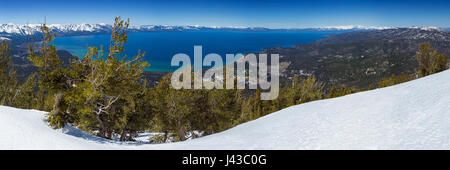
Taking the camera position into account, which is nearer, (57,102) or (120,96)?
(57,102)

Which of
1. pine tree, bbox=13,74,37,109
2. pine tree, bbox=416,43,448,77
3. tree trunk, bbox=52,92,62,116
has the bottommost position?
pine tree, bbox=13,74,37,109

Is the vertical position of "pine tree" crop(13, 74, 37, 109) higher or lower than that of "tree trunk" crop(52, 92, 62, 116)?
lower

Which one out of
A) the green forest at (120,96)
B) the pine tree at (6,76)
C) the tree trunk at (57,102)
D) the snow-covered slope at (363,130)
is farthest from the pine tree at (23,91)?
the snow-covered slope at (363,130)

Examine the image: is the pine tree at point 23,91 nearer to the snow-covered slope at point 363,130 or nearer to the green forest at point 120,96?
the green forest at point 120,96

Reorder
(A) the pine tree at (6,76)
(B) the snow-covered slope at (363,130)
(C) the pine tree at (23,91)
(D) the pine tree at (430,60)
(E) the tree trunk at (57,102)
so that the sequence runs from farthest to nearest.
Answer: (D) the pine tree at (430,60)
(C) the pine tree at (23,91)
(A) the pine tree at (6,76)
(E) the tree trunk at (57,102)
(B) the snow-covered slope at (363,130)

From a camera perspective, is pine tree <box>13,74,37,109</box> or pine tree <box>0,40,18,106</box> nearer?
pine tree <box>0,40,18,106</box>

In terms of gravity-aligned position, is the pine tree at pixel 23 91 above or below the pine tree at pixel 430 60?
below

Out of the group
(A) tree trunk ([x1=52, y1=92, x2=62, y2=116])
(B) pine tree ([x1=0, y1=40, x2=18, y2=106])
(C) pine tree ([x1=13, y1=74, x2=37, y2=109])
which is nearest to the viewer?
(A) tree trunk ([x1=52, y1=92, x2=62, y2=116])

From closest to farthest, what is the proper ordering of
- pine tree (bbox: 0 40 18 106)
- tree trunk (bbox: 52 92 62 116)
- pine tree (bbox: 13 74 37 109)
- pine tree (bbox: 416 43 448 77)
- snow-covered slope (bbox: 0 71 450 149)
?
snow-covered slope (bbox: 0 71 450 149), tree trunk (bbox: 52 92 62 116), pine tree (bbox: 0 40 18 106), pine tree (bbox: 13 74 37 109), pine tree (bbox: 416 43 448 77)

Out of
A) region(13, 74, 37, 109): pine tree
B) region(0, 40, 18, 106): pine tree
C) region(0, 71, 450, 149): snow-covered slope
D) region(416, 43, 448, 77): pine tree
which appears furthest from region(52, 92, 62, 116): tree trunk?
region(416, 43, 448, 77): pine tree

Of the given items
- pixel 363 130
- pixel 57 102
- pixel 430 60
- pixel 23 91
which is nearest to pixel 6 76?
pixel 23 91

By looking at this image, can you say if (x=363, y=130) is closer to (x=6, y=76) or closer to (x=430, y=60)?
(x=6, y=76)

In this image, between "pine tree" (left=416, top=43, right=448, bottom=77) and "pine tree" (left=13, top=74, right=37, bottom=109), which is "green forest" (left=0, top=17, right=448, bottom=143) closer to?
"pine tree" (left=416, top=43, right=448, bottom=77)
